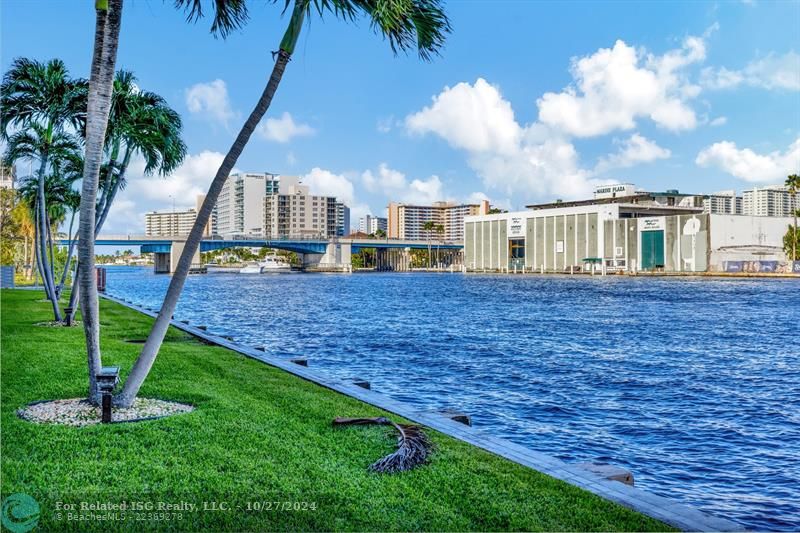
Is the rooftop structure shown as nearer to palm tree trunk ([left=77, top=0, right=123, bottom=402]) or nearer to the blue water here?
the blue water

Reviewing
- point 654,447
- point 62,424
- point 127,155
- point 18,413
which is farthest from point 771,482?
point 127,155

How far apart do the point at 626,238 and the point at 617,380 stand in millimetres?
131064

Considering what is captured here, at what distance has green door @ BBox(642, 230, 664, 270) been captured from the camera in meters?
140

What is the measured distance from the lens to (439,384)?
20.7 meters

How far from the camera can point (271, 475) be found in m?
8.65

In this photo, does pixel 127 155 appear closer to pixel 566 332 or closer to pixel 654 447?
pixel 654 447

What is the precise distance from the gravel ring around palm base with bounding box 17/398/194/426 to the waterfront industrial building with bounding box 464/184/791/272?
134 metres

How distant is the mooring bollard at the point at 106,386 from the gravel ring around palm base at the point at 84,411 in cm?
17

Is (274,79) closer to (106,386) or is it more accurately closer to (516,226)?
(106,386)

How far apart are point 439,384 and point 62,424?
11934mm

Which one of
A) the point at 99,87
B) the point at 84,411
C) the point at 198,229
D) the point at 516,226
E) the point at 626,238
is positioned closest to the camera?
the point at 99,87

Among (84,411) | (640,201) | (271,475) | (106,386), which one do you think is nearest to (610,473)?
(271,475)

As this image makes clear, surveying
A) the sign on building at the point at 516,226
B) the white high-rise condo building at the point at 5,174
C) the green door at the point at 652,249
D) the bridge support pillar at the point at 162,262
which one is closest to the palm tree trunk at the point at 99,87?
the white high-rise condo building at the point at 5,174

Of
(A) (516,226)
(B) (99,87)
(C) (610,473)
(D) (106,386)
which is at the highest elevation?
(A) (516,226)
